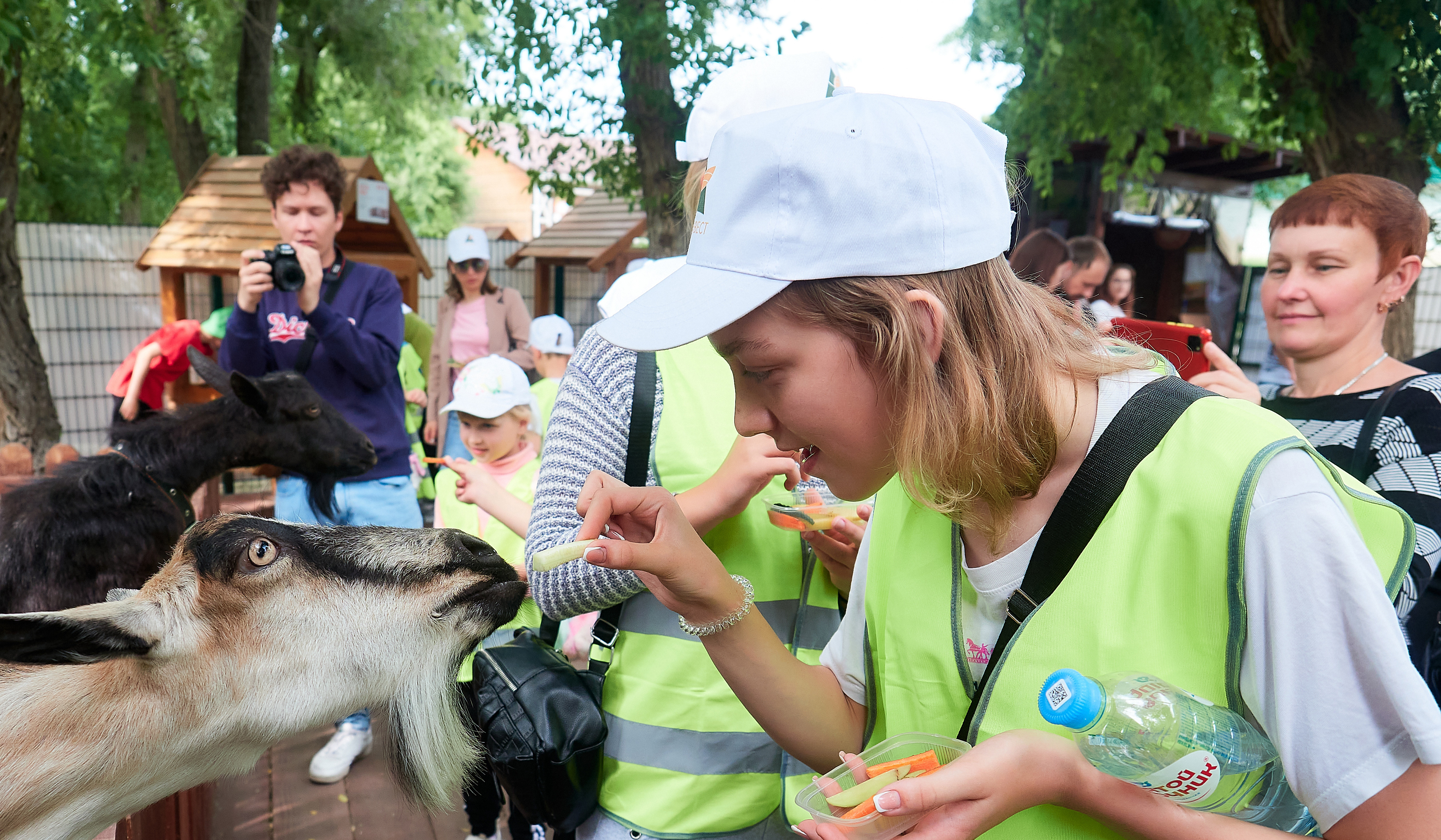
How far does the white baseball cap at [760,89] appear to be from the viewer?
1794 mm

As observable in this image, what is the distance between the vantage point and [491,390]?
3633 mm

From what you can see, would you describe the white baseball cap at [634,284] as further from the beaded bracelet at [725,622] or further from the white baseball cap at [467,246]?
the white baseball cap at [467,246]

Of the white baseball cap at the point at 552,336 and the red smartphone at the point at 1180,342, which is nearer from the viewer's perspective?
the red smartphone at the point at 1180,342

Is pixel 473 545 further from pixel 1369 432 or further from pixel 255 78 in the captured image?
pixel 255 78

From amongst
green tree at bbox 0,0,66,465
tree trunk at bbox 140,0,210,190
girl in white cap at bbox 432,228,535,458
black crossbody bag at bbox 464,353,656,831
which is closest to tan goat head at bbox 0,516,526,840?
black crossbody bag at bbox 464,353,656,831

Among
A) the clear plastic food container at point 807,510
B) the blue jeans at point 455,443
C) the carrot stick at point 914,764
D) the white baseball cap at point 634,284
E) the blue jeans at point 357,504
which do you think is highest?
the white baseball cap at point 634,284

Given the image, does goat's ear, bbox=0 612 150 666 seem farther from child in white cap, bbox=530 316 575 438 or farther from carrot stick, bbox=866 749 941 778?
child in white cap, bbox=530 316 575 438

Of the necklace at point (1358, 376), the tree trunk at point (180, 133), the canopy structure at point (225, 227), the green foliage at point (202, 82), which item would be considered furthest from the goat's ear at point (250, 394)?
the tree trunk at point (180, 133)

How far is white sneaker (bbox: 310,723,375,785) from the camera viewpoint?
4004mm

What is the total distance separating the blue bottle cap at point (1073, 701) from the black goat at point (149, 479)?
9.51ft

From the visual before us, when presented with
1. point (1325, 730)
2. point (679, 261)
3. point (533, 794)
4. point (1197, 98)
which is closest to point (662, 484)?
→ point (679, 261)

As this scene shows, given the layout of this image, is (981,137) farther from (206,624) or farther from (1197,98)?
(1197,98)

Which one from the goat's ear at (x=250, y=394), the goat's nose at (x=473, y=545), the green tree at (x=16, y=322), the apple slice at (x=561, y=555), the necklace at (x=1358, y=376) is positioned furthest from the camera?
the green tree at (x=16, y=322)

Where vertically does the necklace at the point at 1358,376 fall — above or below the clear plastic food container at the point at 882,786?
above
